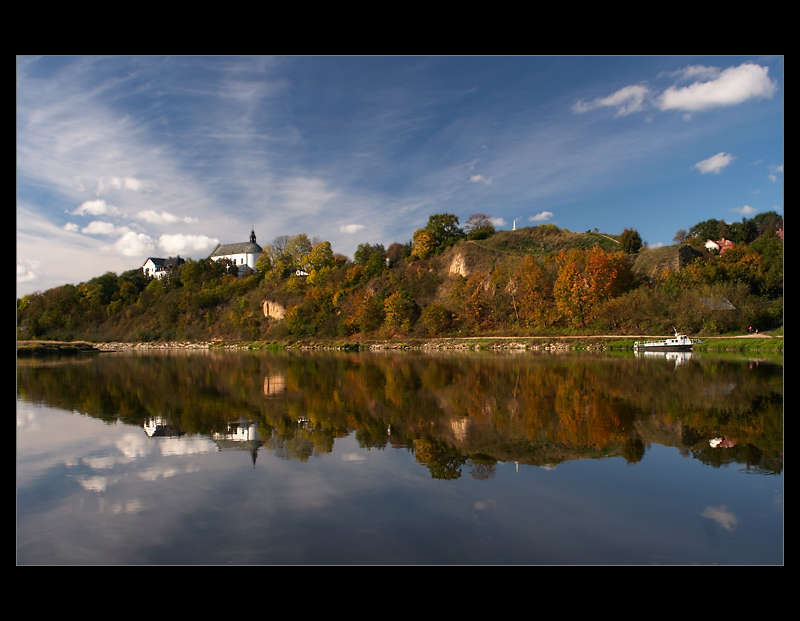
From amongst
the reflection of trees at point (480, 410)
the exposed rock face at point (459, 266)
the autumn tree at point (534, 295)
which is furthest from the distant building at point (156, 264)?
the reflection of trees at point (480, 410)

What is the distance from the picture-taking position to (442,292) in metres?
72.9

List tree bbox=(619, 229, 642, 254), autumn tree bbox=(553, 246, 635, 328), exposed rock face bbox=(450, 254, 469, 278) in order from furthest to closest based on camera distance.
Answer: exposed rock face bbox=(450, 254, 469, 278) < tree bbox=(619, 229, 642, 254) < autumn tree bbox=(553, 246, 635, 328)

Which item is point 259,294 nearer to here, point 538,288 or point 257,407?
point 538,288

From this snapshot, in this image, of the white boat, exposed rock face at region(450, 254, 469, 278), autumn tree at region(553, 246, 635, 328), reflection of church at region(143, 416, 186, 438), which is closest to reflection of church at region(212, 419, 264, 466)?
reflection of church at region(143, 416, 186, 438)

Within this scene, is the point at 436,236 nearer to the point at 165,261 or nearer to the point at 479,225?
Result: the point at 479,225

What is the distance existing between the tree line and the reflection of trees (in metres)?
27.6

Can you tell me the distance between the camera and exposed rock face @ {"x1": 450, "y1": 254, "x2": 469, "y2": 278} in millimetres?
74575

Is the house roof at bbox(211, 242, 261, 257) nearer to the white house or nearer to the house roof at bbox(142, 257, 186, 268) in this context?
the white house

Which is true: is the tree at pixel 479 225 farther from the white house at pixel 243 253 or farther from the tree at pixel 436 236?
the white house at pixel 243 253

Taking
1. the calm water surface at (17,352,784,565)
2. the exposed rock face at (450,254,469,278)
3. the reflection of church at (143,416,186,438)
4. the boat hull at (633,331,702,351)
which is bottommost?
the calm water surface at (17,352,784,565)

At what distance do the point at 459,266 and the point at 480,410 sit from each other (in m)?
63.6
